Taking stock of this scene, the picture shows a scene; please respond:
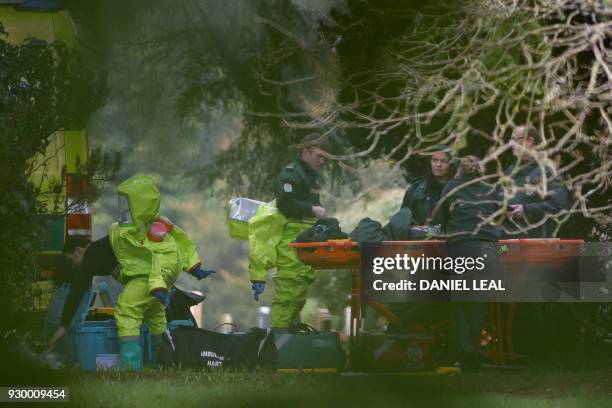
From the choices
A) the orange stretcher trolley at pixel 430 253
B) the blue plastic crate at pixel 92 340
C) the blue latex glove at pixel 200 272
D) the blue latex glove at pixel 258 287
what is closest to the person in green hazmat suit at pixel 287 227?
the blue latex glove at pixel 258 287

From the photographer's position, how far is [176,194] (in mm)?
8664

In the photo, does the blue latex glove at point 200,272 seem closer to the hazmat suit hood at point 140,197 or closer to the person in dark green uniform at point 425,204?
the hazmat suit hood at point 140,197

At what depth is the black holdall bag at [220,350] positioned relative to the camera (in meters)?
7.79

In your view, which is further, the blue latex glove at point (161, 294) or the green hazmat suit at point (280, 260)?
the green hazmat suit at point (280, 260)

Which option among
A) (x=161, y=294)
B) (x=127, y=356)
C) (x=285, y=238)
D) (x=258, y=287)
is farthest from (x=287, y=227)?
(x=127, y=356)

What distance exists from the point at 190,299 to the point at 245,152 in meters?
1.21

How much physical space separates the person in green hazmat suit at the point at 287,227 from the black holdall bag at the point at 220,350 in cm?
43

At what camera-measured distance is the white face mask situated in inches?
307

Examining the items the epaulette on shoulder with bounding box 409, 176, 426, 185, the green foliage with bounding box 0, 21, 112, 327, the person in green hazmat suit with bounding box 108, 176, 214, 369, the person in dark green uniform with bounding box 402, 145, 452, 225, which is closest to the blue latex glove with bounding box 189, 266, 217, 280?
the person in green hazmat suit with bounding box 108, 176, 214, 369

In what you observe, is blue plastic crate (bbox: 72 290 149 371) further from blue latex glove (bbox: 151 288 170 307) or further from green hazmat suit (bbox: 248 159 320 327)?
green hazmat suit (bbox: 248 159 320 327)

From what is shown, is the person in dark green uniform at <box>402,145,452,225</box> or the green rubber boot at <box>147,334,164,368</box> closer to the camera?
the green rubber boot at <box>147,334,164,368</box>

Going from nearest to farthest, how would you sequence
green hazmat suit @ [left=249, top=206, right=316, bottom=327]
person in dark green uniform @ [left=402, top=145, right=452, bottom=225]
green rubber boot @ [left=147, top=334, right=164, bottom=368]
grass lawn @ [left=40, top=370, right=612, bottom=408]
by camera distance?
grass lawn @ [left=40, top=370, right=612, bottom=408] < green rubber boot @ [left=147, top=334, right=164, bottom=368] < person in dark green uniform @ [left=402, top=145, right=452, bottom=225] < green hazmat suit @ [left=249, top=206, right=316, bottom=327]

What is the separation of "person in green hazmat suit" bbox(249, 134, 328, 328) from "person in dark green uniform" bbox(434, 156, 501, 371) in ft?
2.73

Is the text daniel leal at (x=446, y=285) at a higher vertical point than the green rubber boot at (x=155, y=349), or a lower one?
higher
